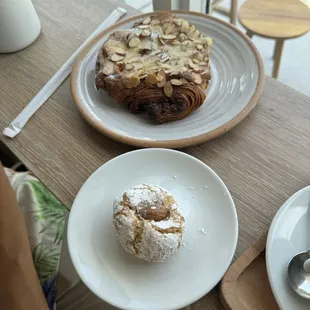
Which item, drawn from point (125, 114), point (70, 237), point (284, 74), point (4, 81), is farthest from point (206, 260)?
point (284, 74)

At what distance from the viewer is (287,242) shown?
523mm

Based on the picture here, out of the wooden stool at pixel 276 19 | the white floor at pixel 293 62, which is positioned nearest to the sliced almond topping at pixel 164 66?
the wooden stool at pixel 276 19

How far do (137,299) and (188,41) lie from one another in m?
0.44

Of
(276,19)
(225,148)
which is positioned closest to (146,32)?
(225,148)

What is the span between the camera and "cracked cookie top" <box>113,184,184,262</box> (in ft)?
1.63

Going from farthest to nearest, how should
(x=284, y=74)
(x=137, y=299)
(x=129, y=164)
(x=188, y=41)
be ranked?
(x=284, y=74)
(x=188, y=41)
(x=129, y=164)
(x=137, y=299)

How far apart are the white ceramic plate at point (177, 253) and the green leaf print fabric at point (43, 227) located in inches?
7.8

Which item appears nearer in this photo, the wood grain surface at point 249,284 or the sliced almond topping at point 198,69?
the wood grain surface at point 249,284

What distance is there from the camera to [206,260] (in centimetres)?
52

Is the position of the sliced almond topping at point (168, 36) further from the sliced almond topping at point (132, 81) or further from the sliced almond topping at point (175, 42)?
the sliced almond topping at point (132, 81)

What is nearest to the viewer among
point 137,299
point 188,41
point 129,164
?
point 137,299

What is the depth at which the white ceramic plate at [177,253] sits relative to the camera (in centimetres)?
50

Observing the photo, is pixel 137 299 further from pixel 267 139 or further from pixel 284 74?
pixel 284 74

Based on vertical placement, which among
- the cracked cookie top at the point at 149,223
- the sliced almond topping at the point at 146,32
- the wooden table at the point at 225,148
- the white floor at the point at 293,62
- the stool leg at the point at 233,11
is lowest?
the white floor at the point at 293,62
